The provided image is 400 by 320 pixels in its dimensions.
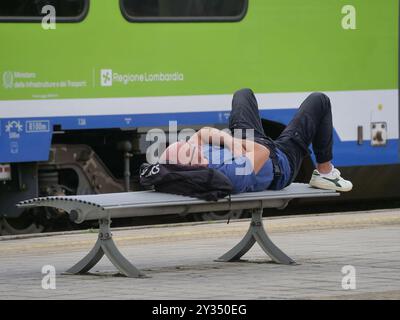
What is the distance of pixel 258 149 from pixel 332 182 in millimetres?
643

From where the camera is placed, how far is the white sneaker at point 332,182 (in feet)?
26.2

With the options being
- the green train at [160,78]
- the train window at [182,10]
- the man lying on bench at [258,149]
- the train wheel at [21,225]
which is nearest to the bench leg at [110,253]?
the man lying on bench at [258,149]

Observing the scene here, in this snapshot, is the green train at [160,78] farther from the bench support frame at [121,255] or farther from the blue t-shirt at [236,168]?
the blue t-shirt at [236,168]

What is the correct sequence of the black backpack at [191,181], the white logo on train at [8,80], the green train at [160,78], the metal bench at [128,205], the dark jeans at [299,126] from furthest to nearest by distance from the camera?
the green train at [160,78]
the white logo on train at [8,80]
the dark jeans at [299,126]
the black backpack at [191,181]
the metal bench at [128,205]

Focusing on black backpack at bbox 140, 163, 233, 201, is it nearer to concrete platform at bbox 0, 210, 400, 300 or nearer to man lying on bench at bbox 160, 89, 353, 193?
man lying on bench at bbox 160, 89, 353, 193

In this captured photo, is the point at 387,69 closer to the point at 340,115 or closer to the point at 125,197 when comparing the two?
the point at 340,115

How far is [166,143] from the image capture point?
12391 millimetres

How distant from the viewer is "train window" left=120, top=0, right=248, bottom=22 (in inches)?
474

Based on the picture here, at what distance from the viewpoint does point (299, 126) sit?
26.0 ft

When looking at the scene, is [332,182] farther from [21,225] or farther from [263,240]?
[21,225]

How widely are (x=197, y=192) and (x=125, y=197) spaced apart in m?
0.47

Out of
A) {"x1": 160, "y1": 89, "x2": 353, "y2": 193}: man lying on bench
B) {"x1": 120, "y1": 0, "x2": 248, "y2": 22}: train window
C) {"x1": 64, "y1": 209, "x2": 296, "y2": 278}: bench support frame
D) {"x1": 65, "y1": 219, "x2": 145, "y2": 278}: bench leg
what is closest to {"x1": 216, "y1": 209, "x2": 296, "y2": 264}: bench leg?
{"x1": 64, "y1": 209, "x2": 296, "y2": 278}: bench support frame

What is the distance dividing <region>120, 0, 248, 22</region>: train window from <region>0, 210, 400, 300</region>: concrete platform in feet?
7.57
